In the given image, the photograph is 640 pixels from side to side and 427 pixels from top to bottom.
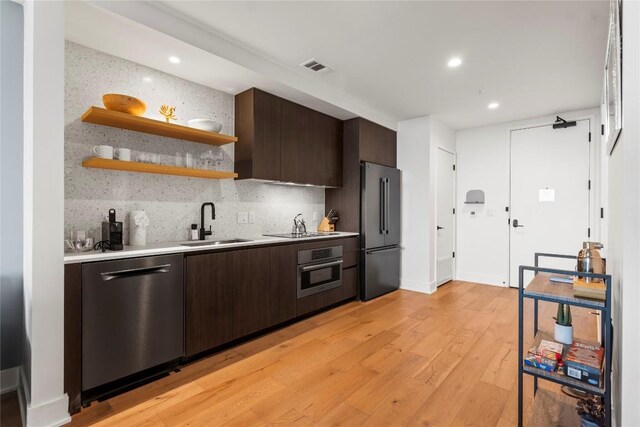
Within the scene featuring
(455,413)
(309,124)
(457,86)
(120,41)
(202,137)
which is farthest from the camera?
(309,124)

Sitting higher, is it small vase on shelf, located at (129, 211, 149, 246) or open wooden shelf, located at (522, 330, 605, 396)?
small vase on shelf, located at (129, 211, 149, 246)

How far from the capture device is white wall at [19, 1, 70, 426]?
5.62 ft

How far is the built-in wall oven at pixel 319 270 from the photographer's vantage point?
3355 millimetres

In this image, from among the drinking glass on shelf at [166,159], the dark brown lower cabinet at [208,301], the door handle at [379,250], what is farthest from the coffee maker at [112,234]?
the door handle at [379,250]

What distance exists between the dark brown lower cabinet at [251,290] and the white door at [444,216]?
3048 millimetres

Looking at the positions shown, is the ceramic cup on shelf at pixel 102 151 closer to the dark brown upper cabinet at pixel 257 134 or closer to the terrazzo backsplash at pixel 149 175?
the terrazzo backsplash at pixel 149 175

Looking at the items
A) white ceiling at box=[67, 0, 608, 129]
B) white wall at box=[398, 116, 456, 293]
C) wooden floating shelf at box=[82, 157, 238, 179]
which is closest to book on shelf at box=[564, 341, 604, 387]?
white ceiling at box=[67, 0, 608, 129]

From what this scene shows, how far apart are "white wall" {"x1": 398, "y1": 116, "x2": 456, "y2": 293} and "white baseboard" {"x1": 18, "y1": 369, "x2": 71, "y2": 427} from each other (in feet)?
13.5

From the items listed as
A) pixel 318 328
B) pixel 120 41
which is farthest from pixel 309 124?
pixel 318 328

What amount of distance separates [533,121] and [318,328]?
442cm

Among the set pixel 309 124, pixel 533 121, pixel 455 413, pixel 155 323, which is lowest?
pixel 455 413

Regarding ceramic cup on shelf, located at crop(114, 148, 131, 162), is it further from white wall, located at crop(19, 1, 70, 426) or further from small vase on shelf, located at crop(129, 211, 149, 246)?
white wall, located at crop(19, 1, 70, 426)

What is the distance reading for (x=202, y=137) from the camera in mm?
2863

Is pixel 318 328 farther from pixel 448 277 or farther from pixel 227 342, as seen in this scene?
pixel 448 277
